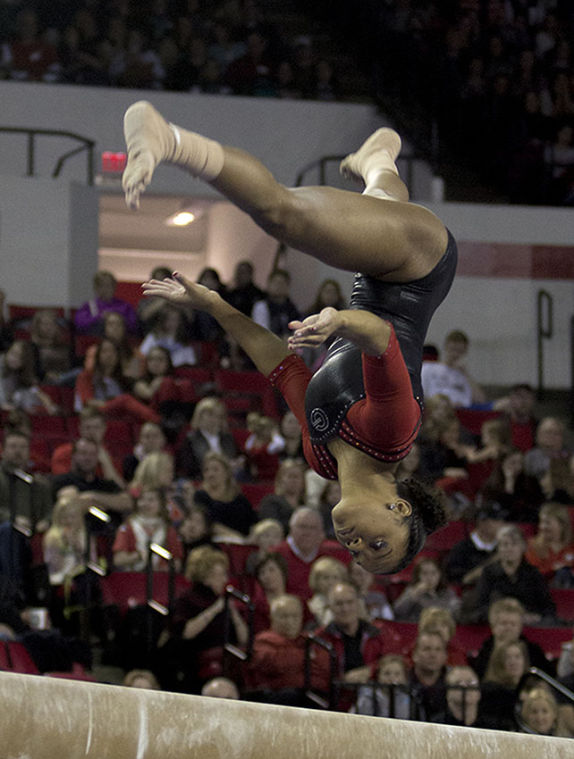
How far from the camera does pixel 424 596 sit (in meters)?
7.11

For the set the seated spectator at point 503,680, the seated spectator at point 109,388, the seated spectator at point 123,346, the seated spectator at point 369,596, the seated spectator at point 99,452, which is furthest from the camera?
the seated spectator at point 123,346

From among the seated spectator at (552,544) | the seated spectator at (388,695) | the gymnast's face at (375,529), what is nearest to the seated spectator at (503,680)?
the seated spectator at (388,695)

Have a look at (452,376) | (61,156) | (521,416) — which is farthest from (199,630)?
(61,156)

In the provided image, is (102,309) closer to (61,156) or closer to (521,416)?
(61,156)

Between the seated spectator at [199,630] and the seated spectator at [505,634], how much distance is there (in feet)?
3.94

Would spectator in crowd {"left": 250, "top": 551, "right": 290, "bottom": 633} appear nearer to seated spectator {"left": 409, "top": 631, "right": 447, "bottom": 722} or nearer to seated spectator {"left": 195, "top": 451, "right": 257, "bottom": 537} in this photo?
seated spectator {"left": 195, "top": 451, "right": 257, "bottom": 537}

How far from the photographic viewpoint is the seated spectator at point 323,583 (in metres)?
6.66

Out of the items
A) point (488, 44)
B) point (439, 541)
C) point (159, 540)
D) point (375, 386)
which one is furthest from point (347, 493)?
point (488, 44)

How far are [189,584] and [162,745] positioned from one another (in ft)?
11.6

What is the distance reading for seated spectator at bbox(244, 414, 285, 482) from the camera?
8.53 meters

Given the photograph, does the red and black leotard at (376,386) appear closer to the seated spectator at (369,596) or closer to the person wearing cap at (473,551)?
the seated spectator at (369,596)

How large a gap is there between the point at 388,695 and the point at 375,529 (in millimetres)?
2427

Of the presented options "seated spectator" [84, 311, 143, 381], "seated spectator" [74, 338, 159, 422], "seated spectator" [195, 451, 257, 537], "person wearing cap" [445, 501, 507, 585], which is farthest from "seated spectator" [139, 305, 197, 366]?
"person wearing cap" [445, 501, 507, 585]

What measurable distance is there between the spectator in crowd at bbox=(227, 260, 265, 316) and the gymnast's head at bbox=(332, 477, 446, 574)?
20.4 ft
